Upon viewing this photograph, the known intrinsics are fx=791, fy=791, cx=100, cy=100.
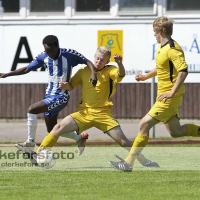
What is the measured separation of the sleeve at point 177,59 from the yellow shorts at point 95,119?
1305mm

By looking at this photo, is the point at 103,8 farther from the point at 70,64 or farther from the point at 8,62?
the point at 70,64

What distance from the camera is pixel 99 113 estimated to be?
36.4ft

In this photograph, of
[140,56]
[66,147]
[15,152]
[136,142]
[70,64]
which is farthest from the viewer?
[140,56]

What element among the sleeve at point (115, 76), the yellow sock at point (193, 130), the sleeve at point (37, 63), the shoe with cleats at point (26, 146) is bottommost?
the shoe with cleats at point (26, 146)

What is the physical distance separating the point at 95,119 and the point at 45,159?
89 centimetres

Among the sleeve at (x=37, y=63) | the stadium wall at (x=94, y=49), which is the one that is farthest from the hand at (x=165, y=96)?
the stadium wall at (x=94, y=49)

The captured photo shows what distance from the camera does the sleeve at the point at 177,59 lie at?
10312 millimetres

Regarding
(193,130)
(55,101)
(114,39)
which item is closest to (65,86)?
(55,101)

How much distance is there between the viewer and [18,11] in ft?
74.5

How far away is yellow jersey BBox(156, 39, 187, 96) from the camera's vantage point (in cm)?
1038

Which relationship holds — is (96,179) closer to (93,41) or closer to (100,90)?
(100,90)

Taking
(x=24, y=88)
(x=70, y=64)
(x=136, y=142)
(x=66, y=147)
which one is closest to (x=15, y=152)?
(x=66, y=147)

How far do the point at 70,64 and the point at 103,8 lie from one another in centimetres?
1074

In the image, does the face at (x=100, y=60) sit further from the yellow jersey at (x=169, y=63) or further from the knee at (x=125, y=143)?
the knee at (x=125, y=143)
